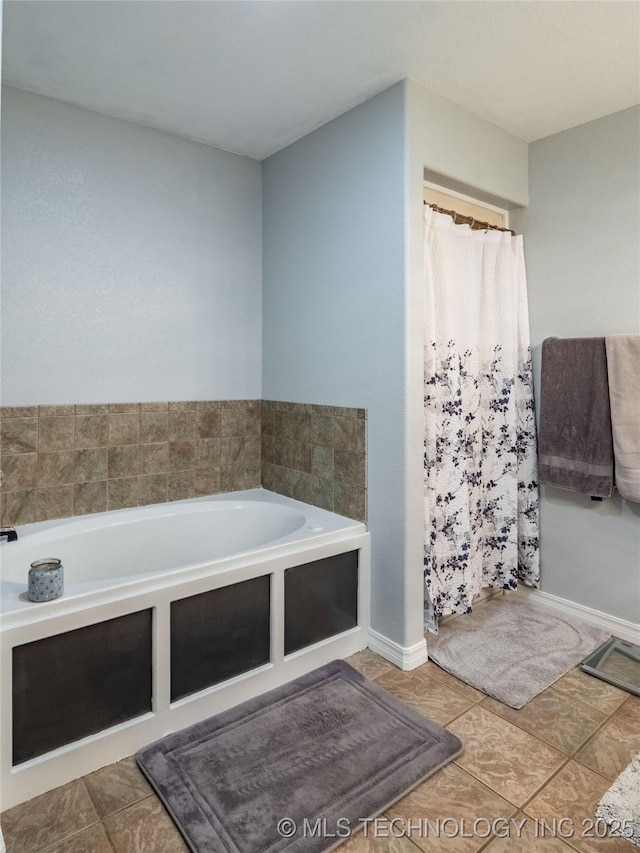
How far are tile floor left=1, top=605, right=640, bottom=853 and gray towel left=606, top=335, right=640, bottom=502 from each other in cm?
96

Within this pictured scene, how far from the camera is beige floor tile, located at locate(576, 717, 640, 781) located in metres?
1.80

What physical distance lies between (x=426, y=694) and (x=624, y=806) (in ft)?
2.49

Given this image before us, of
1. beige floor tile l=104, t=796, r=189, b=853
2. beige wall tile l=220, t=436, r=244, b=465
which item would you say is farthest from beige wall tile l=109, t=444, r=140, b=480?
beige floor tile l=104, t=796, r=189, b=853

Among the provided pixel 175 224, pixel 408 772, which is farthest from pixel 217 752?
pixel 175 224

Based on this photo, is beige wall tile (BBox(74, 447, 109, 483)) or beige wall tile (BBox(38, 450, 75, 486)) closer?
beige wall tile (BBox(38, 450, 75, 486))

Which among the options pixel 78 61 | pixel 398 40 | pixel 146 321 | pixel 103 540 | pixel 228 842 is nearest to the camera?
pixel 228 842

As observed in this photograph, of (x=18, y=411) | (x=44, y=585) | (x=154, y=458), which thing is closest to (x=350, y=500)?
(x=154, y=458)

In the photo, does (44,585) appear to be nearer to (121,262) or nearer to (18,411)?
(18,411)

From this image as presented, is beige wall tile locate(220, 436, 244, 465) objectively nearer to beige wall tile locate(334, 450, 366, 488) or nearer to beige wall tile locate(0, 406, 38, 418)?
beige wall tile locate(334, 450, 366, 488)

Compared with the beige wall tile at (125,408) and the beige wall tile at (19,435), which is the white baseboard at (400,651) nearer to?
the beige wall tile at (125,408)

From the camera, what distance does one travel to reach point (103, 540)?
8.48 feet

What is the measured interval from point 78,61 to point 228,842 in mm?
2872

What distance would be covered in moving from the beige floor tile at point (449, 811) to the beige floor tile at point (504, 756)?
0.05 m

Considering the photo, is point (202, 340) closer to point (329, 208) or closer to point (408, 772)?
point (329, 208)
